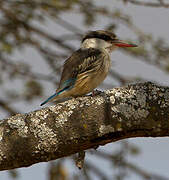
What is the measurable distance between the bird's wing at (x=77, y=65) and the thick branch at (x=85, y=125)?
148 centimetres

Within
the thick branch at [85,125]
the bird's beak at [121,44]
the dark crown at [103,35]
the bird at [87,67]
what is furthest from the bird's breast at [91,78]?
the thick branch at [85,125]

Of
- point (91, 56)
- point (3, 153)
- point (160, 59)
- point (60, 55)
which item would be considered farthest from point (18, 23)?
Result: point (3, 153)

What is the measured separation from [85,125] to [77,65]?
6.05ft

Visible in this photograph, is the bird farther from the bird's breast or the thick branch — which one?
the thick branch

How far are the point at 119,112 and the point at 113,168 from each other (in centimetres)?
180

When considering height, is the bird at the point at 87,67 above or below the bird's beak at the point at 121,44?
below

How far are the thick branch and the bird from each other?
135cm

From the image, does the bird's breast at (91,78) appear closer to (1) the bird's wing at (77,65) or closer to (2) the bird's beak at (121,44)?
(1) the bird's wing at (77,65)

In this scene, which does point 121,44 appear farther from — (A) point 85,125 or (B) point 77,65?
(A) point 85,125

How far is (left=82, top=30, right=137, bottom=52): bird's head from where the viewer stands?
4.26 metres

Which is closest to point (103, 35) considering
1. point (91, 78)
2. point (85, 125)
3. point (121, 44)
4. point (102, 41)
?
point (102, 41)

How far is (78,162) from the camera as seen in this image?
2.16 metres

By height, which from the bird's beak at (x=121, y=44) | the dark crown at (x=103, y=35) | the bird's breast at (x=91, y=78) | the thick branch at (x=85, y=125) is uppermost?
the dark crown at (x=103, y=35)

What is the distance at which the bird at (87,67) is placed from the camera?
142 inches
